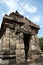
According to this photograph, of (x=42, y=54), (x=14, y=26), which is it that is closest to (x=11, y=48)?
(x=14, y=26)

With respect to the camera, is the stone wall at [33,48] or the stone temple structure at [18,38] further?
the stone wall at [33,48]

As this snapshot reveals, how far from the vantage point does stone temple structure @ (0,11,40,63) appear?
7096 millimetres

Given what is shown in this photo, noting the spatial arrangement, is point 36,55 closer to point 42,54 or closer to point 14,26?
point 42,54

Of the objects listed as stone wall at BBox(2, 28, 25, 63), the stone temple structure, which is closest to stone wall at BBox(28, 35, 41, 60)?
the stone temple structure

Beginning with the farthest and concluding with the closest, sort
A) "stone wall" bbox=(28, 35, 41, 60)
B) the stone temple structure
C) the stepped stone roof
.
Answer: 1. "stone wall" bbox=(28, 35, 41, 60)
2. the stepped stone roof
3. the stone temple structure

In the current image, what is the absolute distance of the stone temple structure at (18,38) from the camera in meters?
7.10

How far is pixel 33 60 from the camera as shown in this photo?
788cm

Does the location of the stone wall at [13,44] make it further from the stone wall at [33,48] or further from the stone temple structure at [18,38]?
the stone wall at [33,48]

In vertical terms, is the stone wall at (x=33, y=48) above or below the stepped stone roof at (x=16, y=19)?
below

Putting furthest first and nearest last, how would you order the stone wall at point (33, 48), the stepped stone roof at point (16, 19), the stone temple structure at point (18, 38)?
the stone wall at point (33, 48) < the stepped stone roof at point (16, 19) < the stone temple structure at point (18, 38)

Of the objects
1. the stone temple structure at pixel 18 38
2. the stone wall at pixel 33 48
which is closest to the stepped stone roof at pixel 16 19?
the stone temple structure at pixel 18 38

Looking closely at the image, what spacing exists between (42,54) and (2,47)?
264 centimetres

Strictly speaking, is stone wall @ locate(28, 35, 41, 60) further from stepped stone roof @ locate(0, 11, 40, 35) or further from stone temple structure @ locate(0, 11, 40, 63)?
stepped stone roof @ locate(0, 11, 40, 35)

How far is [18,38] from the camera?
7578 mm
